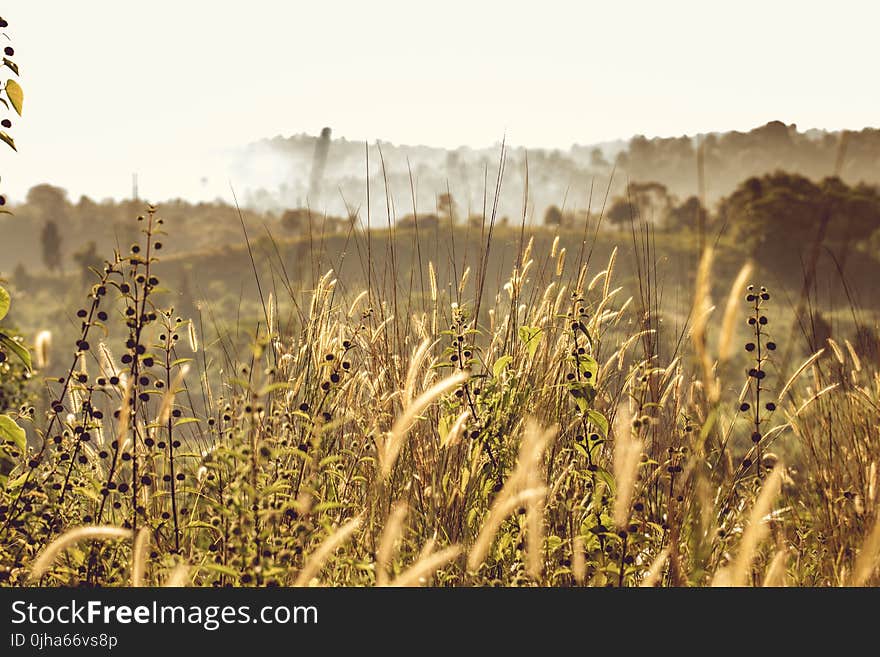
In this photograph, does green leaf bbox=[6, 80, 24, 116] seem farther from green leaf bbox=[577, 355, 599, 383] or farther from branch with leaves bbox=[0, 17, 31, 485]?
green leaf bbox=[577, 355, 599, 383]

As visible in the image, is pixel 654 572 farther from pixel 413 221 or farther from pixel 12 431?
pixel 413 221

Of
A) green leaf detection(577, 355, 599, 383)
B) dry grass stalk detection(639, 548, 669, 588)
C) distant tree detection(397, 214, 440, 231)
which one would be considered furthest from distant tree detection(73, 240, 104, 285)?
dry grass stalk detection(639, 548, 669, 588)

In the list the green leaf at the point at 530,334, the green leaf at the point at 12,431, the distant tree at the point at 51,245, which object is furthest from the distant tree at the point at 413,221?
the distant tree at the point at 51,245

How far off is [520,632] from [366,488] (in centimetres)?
145

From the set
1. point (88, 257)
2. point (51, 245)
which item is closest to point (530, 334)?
point (88, 257)

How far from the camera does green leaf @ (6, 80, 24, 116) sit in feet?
7.93

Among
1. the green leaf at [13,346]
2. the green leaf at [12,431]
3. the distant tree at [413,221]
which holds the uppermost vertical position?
the distant tree at [413,221]

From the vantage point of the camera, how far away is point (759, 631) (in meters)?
1.92

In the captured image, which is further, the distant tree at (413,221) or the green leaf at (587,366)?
the distant tree at (413,221)

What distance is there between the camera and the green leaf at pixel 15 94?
2.42 metres

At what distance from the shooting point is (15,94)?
2.43 m

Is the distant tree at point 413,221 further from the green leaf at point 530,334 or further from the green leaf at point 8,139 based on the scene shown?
the green leaf at point 8,139

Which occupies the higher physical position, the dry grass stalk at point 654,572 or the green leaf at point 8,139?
the green leaf at point 8,139

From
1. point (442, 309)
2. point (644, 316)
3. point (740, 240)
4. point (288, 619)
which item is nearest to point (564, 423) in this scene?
point (644, 316)
